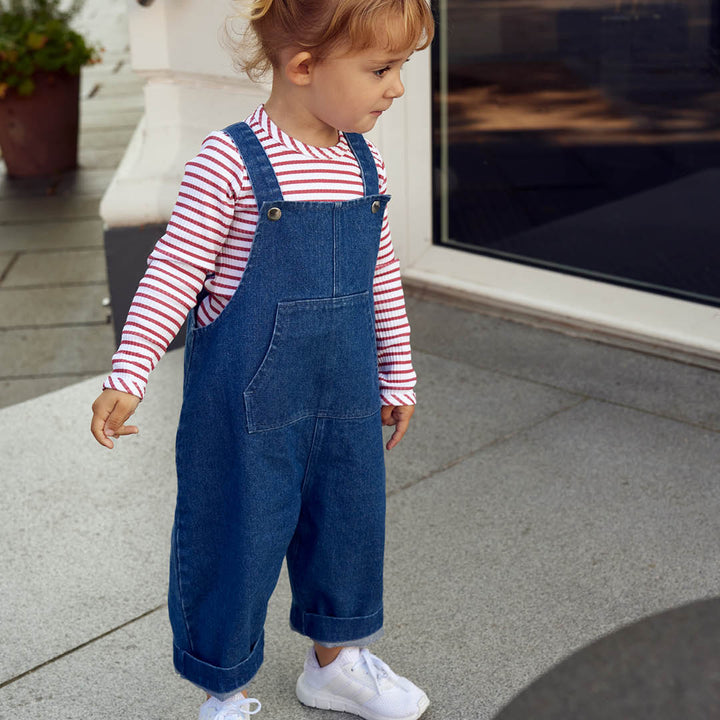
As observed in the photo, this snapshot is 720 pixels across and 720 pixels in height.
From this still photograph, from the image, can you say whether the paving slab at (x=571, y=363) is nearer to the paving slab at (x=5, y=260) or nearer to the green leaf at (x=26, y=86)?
the paving slab at (x=5, y=260)

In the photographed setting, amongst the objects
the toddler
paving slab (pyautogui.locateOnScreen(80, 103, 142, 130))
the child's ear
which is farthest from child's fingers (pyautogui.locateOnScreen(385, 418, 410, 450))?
paving slab (pyautogui.locateOnScreen(80, 103, 142, 130))

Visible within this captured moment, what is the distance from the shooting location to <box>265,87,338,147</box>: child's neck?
171 centimetres

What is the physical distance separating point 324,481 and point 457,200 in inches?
104

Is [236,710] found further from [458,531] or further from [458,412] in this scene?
[458,412]

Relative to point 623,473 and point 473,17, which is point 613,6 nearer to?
point 473,17

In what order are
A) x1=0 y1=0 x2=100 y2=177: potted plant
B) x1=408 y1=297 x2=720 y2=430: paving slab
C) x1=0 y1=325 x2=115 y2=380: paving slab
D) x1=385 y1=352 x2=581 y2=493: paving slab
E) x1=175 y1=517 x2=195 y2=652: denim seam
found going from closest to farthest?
x1=175 y1=517 x2=195 y2=652: denim seam < x1=385 y1=352 x2=581 y2=493: paving slab < x1=408 y1=297 x2=720 y2=430: paving slab < x1=0 y1=325 x2=115 y2=380: paving slab < x1=0 y1=0 x2=100 y2=177: potted plant

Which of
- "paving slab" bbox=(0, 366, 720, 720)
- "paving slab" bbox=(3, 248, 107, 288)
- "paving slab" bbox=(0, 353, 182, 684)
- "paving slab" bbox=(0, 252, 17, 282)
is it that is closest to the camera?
"paving slab" bbox=(0, 366, 720, 720)

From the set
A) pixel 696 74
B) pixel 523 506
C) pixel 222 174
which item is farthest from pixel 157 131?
pixel 222 174

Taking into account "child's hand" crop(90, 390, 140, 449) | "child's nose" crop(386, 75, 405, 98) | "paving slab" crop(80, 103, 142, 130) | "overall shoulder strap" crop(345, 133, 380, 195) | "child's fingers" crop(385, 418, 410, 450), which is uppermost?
"child's nose" crop(386, 75, 405, 98)

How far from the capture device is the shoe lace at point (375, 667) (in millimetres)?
2012

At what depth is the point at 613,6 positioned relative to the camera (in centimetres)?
360

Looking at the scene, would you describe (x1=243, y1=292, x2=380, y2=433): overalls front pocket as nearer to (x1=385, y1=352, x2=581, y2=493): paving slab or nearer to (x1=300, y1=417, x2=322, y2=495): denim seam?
(x1=300, y1=417, x2=322, y2=495): denim seam

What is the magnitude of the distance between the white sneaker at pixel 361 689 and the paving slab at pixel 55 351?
3117mm

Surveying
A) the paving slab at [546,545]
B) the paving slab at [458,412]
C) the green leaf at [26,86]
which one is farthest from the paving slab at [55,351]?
the green leaf at [26,86]
